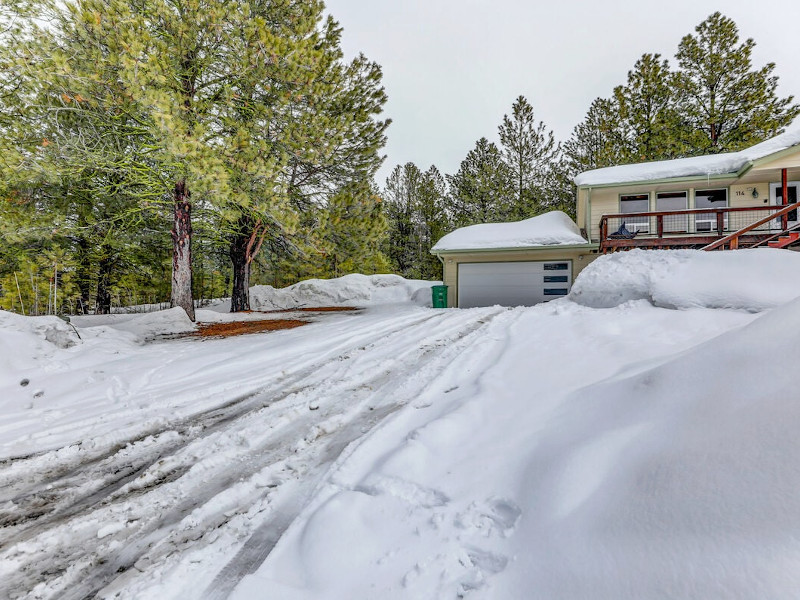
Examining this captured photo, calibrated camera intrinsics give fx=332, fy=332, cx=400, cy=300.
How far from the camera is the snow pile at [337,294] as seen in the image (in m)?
14.8

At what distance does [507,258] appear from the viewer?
11.7m

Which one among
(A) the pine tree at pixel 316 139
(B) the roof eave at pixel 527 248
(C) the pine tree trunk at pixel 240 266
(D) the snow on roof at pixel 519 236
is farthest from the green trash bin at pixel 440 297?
(C) the pine tree trunk at pixel 240 266

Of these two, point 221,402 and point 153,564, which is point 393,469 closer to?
point 153,564

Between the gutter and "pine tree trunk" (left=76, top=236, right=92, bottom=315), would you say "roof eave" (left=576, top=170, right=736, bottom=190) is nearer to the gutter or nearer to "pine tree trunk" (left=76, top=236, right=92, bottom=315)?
the gutter

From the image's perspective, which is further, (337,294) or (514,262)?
(337,294)

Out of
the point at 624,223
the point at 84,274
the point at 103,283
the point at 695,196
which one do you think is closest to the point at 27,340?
the point at 103,283

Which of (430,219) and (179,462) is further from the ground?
(430,219)

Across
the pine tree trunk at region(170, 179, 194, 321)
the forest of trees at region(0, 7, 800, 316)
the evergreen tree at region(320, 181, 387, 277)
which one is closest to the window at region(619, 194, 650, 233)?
the forest of trees at region(0, 7, 800, 316)

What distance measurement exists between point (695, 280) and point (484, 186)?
1582 centimetres

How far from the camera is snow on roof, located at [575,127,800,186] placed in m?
10.1

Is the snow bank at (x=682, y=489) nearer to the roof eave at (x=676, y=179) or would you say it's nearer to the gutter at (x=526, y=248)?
the gutter at (x=526, y=248)

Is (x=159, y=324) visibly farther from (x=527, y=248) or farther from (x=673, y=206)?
(x=673, y=206)

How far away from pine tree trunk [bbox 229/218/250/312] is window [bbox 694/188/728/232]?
15.4 m

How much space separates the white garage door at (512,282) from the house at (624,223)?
32 millimetres
